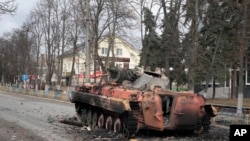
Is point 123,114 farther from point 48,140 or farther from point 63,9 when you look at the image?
point 63,9

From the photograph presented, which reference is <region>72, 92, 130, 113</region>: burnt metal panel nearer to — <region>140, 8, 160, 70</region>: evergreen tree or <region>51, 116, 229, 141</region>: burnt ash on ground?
<region>51, 116, 229, 141</region>: burnt ash on ground

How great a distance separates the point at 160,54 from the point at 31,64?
3542 centimetres

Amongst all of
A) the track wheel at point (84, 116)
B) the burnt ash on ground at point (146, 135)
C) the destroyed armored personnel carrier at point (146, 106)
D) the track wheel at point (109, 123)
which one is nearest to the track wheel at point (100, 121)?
the destroyed armored personnel carrier at point (146, 106)

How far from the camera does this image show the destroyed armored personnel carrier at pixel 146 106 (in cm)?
1362

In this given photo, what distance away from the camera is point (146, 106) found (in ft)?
44.6

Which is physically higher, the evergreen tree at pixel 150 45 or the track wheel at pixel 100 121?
the evergreen tree at pixel 150 45

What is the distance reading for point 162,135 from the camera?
48.6 feet

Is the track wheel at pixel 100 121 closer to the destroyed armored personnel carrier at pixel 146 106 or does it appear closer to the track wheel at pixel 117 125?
the destroyed armored personnel carrier at pixel 146 106

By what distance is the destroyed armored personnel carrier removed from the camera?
1362 centimetres

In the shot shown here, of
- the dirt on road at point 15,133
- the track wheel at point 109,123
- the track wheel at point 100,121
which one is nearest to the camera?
the dirt on road at point 15,133

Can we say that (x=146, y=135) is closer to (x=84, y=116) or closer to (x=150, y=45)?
(x=84, y=116)

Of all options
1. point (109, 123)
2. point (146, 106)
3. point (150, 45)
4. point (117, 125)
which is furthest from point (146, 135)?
point (150, 45)

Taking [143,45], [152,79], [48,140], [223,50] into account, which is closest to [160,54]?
[143,45]

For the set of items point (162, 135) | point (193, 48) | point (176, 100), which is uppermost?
point (193, 48)
